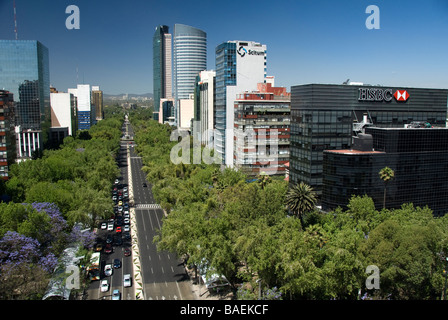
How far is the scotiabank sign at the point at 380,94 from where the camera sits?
45.9 metres

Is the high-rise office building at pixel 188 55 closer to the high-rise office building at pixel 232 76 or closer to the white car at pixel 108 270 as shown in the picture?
the high-rise office building at pixel 232 76

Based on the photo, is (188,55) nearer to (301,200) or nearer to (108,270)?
(301,200)

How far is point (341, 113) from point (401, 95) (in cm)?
885

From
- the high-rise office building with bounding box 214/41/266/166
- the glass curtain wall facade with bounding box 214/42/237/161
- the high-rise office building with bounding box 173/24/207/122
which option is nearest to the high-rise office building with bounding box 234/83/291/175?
the high-rise office building with bounding box 214/41/266/166

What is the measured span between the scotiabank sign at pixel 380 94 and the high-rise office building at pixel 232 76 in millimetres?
29188

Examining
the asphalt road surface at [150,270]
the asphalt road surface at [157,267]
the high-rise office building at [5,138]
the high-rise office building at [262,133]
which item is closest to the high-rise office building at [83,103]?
the high-rise office building at [5,138]

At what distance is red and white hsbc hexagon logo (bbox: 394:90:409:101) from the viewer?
155ft

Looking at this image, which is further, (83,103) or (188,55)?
(83,103)

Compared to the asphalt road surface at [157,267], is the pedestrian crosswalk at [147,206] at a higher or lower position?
higher

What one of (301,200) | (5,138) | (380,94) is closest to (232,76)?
(380,94)

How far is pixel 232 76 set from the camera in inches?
2842

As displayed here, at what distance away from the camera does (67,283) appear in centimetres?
2880

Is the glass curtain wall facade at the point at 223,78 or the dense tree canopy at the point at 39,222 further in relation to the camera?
the glass curtain wall facade at the point at 223,78

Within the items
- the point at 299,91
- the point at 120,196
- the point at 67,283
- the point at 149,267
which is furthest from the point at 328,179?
the point at 120,196
